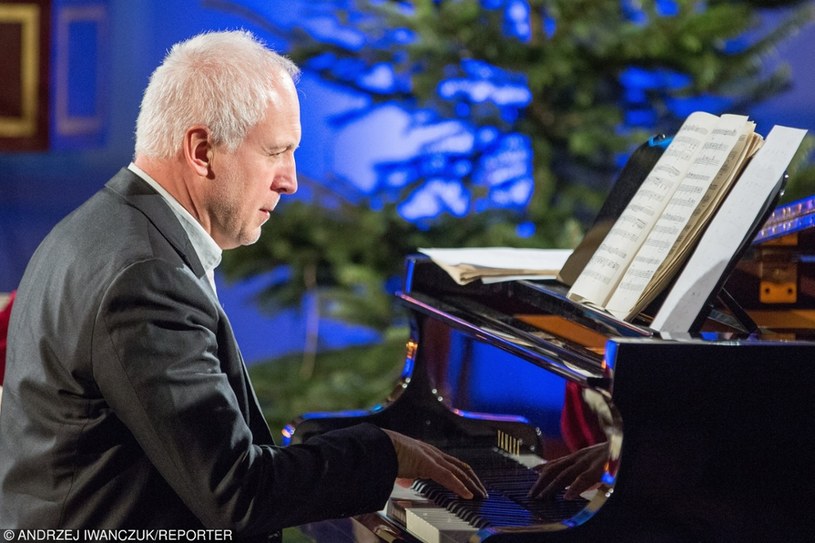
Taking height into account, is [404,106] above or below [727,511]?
above

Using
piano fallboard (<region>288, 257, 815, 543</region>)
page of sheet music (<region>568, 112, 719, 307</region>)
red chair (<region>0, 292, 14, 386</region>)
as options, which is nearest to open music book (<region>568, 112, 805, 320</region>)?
page of sheet music (<region>568, 112, 719, 307</region>)

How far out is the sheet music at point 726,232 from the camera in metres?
1.82

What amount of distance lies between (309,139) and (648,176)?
13.1 feet

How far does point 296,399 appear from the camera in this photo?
5.34 m

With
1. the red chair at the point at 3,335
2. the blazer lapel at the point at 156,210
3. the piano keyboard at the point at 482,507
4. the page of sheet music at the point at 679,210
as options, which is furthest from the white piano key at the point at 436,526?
the red chair at the point at 3,335

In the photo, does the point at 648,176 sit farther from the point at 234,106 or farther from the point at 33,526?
the point at 33,526

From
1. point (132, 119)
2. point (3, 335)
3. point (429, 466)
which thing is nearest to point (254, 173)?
point (429, 466)

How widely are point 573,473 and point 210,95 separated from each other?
0.85 m

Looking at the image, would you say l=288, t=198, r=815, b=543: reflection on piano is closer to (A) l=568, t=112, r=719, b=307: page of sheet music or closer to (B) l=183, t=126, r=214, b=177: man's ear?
(A) l=568, t=112, r=719, b=307: page of sheet music

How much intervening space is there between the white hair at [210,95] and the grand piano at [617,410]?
0.59m

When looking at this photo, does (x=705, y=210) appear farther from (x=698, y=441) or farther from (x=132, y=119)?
(x=132, y=119)

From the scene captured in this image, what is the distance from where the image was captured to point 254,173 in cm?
192

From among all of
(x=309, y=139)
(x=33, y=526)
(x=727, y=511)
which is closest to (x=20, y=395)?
(x=33, y=526)

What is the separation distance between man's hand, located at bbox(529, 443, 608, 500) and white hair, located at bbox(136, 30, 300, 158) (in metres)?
0.76
